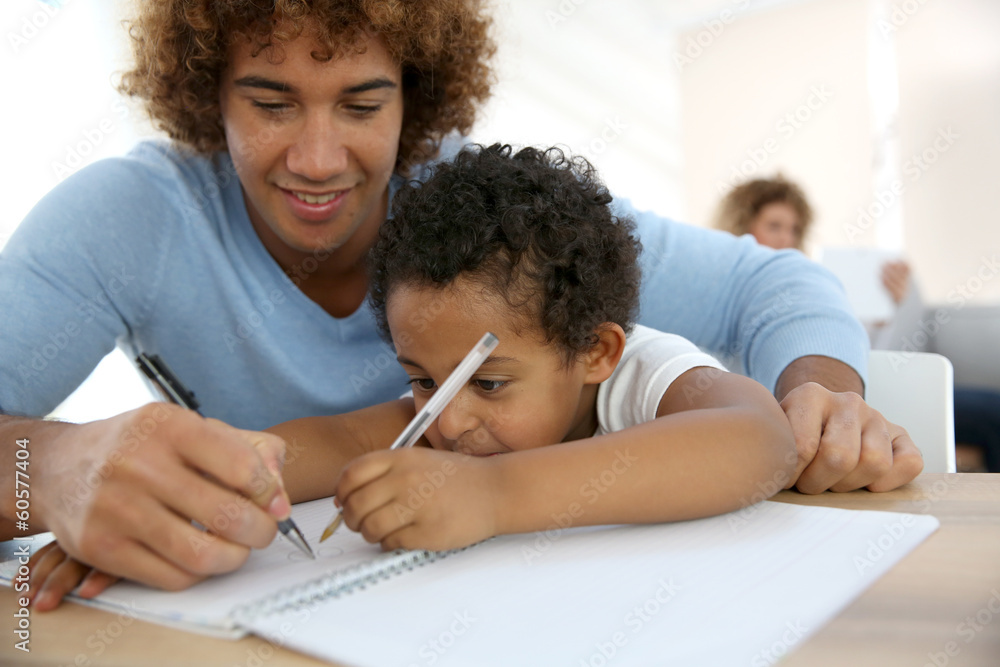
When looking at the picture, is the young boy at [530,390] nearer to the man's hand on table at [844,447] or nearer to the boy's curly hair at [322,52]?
the man's hand on table at [844,447]

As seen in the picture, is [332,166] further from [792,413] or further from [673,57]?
[673,57]

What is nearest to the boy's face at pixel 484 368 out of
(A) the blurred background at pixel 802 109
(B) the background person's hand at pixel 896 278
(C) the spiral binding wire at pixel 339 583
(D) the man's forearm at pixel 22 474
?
(C) the spiral binding wire at pixel 339 583

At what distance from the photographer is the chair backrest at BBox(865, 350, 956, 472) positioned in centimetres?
112

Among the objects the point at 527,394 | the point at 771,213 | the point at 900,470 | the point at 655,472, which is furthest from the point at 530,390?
the point at 771,213

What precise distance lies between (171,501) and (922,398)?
1.03m

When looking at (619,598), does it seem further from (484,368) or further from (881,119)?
(881,119)

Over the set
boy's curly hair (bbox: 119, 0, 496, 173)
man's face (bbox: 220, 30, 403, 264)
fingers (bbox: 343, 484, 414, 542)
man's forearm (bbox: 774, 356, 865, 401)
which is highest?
boy's curly hair (bbox: 119, 0, 496, 173)

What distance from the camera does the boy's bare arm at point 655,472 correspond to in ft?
2.20

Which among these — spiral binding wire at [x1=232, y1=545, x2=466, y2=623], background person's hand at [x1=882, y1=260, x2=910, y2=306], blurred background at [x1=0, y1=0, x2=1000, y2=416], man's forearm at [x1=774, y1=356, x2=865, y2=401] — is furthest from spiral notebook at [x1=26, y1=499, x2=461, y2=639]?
blurred background at [x1=0, y1=0, x2=1000, y2=416]

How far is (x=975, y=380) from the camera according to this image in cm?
354

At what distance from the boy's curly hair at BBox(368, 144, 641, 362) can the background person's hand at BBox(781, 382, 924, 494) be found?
Answer: 0.28m

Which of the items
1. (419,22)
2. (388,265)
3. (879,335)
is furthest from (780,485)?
(879,335)

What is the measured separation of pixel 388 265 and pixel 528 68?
4.01 m

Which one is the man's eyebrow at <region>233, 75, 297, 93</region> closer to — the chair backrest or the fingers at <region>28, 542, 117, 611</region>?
the fingers at <region>28, 542, 117, 611</region>
